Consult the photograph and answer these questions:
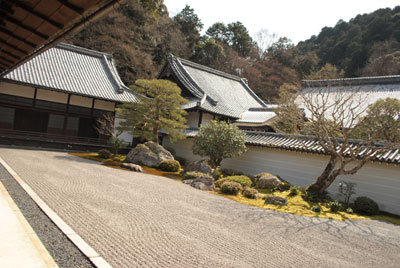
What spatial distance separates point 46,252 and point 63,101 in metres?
17.3

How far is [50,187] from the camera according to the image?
761cm

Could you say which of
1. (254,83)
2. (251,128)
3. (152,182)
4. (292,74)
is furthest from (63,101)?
(292,74)

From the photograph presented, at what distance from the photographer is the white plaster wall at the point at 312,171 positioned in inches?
433

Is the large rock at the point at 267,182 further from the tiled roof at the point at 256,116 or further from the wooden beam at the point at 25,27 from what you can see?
the wooden beam at the point at 25,27

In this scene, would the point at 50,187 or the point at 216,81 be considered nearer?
the point at 50,187

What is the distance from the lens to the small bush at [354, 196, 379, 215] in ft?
33.3

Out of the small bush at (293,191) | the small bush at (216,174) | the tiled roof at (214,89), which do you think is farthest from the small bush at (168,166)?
the small bush at (293,191)

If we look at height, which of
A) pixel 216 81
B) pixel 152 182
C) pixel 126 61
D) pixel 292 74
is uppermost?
pixel 292 74

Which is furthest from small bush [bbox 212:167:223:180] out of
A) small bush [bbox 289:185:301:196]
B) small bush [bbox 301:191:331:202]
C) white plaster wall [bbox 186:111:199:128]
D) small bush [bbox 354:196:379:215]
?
white plaster wall [bbox 186:111:199:128]

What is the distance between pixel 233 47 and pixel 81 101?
32229 mm

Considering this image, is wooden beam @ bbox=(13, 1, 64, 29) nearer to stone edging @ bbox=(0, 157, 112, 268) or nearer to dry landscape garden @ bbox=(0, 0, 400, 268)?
dry landscape garden @ bbox=(0, 0, 400, 268)

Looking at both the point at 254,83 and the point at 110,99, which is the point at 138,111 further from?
the point at 254,83

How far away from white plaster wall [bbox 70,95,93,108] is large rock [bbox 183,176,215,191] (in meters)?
11.3

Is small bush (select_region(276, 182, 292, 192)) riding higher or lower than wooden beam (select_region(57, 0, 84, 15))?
lower
